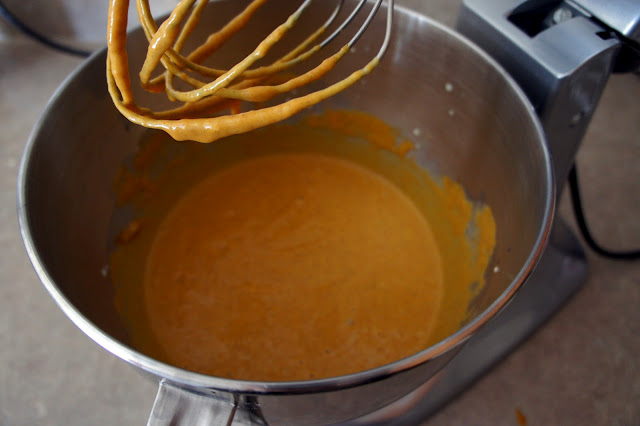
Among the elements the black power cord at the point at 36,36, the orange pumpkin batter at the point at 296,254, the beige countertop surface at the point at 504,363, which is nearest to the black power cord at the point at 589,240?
the beige countertop surface at the point at 504,363

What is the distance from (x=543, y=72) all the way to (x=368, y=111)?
322 mm

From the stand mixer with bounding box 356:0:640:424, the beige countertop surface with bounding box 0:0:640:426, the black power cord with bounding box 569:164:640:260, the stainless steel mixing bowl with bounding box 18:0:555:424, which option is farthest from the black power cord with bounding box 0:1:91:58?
the black power cord with bounding box 569:164:640:260

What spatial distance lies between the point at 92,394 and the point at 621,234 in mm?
792

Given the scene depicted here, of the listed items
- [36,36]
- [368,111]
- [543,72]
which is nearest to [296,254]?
[368,111]

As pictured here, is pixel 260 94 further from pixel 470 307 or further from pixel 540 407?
pixel 540 407

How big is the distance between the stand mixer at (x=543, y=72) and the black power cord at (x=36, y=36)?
72 cm

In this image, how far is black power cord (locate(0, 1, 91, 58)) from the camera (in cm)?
86

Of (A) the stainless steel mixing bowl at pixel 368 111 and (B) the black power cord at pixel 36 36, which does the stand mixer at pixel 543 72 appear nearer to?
(A) the stainless steel mixing bowl at pixel 368 111

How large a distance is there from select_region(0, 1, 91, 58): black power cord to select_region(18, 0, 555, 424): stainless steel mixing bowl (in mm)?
388

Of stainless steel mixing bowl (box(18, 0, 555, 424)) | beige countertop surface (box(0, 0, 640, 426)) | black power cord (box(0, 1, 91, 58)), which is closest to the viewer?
stainless steel mixing bowl (box(18, 0, 555, 424))

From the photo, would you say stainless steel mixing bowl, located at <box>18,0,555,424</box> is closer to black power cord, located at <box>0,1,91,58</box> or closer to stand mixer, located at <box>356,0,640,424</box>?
stand mixer, located at <box>356,0,640,424</box>

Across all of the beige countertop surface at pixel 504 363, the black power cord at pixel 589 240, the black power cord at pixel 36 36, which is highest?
the black power cord at pixel 36 36

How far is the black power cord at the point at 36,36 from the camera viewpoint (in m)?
0.86

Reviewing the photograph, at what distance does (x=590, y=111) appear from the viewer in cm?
52
